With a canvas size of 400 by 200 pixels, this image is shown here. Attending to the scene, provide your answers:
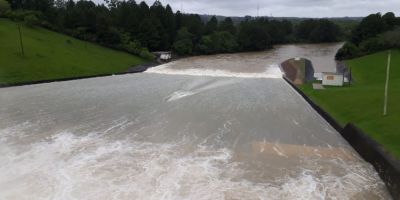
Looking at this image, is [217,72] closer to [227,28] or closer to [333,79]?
[333,79]

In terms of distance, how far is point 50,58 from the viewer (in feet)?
132

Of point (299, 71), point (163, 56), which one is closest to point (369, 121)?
point (299, 71)

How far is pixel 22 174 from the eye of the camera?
1204 cm

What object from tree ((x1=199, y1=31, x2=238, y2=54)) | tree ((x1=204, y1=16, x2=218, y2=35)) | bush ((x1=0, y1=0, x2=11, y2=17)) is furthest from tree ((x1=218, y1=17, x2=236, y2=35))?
bush ((x1=0, y1=0, x2=11, y2=17))

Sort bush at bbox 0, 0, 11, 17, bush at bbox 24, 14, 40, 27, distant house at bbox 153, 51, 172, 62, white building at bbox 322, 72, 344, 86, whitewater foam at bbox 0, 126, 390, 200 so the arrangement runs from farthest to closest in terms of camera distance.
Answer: distant house at bbox 153, 51, 172, 62 → bush at bbox 0, 0, 11, 17 → bush at bbox 24, 14, 40, 27 → white building at bbox 322, 72, 344, 86 → whitewater foam at bbox 0, 126, 390, 200

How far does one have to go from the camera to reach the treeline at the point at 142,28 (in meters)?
56.1

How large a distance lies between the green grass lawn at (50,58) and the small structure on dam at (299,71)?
730 inches

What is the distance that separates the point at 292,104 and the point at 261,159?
38.4 ft

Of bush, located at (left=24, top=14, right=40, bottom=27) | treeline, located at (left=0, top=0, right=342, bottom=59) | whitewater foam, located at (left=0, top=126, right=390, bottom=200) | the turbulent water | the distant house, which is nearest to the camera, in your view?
whitewater foam, located at (left=0, top=126, right=390, bottom=200)

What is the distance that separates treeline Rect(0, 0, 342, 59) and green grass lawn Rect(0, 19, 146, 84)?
7.87 ft

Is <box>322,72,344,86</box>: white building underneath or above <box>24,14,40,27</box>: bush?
underneath

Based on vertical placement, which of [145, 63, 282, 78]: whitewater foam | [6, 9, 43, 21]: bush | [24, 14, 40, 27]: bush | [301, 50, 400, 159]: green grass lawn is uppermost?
[6, 9, 43, 21]: bush

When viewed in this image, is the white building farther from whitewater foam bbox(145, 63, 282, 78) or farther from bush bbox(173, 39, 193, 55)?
bush bbox(173, 39, 193, 55)

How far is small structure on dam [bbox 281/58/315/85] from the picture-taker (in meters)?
35.7
